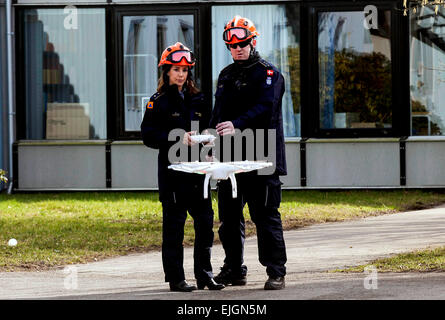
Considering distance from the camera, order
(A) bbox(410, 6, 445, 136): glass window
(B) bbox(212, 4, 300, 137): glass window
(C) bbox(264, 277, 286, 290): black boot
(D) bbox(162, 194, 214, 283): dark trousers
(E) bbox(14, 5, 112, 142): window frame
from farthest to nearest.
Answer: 1. (E) bbox(14, 5, 112, 142): window frame
2. (B) bbox(212, 4, 300, 137): glass window
3. (A) bbox(410, 6, 445, 136): glass window
4. (D) bbox(162, 194, 214, 283): dark trousers
5. (C) bbox(264, 277, 286, 290): black boot

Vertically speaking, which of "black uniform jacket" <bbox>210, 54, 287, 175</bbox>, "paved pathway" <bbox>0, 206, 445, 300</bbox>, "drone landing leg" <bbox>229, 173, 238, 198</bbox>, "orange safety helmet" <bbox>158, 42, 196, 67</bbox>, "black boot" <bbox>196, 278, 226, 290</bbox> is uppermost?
"orange safety helmet" <bbox>158, 42, 196, 67</bbox>

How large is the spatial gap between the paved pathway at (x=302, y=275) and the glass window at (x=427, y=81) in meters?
5.04

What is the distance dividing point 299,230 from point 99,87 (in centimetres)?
663

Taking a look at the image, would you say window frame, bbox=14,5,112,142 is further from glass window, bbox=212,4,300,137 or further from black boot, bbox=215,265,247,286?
black boot, bbox=215,265,247,286

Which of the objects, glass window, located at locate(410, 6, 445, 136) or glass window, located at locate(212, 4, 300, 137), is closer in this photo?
glass window, located at locate(410, 6, 445, 136)

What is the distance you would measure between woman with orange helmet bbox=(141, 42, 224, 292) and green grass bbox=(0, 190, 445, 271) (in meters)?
2.07

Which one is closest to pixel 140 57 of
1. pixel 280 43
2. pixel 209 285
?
pixel 280 43

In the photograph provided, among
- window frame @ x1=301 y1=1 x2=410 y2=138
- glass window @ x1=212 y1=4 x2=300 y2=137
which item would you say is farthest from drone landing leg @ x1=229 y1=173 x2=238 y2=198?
glass window @ x1=212 y1=4 x2=300 y2=137

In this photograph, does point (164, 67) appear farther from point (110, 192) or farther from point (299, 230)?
point (110, 192)

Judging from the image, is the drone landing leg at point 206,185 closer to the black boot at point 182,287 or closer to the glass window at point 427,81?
the black boot at point 182,287

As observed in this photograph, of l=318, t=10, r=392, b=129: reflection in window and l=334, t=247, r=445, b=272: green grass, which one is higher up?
l=318, t=10, r=392, b=129: reflection in window

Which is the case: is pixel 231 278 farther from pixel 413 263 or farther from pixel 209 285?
pixel 413 263

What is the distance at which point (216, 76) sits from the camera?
16.7 metres

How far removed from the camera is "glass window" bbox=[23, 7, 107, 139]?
16.9 m
